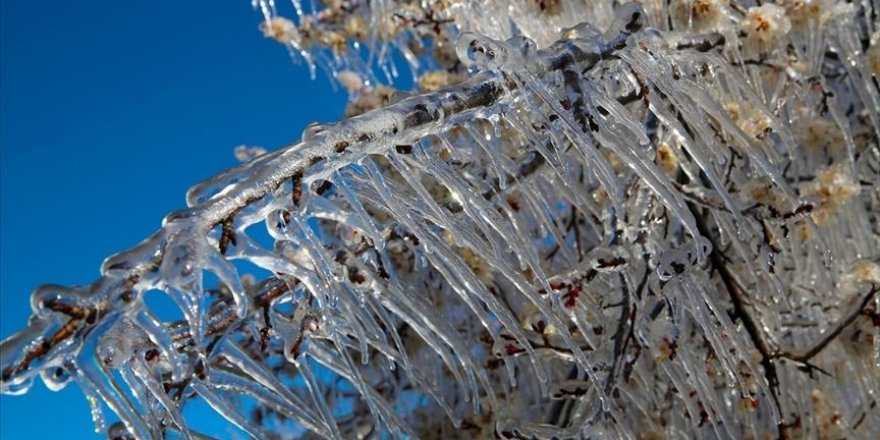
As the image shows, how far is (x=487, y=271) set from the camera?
2.79 meters

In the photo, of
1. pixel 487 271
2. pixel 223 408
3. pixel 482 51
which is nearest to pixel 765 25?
pixel 487 271

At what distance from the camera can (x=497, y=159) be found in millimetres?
1389

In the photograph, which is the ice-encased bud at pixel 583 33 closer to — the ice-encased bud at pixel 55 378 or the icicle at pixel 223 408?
the icicle at pixel 223 408

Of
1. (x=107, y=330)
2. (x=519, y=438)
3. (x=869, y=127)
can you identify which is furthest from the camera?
(x=869, y=127)

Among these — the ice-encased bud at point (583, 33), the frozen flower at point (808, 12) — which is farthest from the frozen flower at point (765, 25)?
the ice-encased bud at point (583, 33)

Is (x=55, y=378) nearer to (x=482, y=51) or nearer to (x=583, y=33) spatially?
(x=482, y=51)

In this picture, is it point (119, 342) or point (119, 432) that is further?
point (119, 432)

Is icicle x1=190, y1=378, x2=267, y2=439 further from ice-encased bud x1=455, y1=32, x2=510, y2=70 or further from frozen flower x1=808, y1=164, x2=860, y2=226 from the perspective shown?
frozen flower x1=808, y1=164, x2=860, y2=226

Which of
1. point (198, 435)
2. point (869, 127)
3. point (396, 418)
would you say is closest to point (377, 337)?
point (396, 418)

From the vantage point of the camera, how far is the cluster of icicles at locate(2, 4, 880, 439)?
1.04 meters

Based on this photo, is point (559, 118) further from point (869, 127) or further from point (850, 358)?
point (869, 127)

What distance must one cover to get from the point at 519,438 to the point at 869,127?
2.15 metres

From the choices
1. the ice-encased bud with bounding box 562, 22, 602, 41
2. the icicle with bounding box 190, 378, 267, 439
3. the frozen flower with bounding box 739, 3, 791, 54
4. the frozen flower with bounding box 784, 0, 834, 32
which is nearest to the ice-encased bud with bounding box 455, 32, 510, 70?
the ice-encased bud with bounding box 562, 22, 602, 41

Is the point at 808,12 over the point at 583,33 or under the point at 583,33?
under
